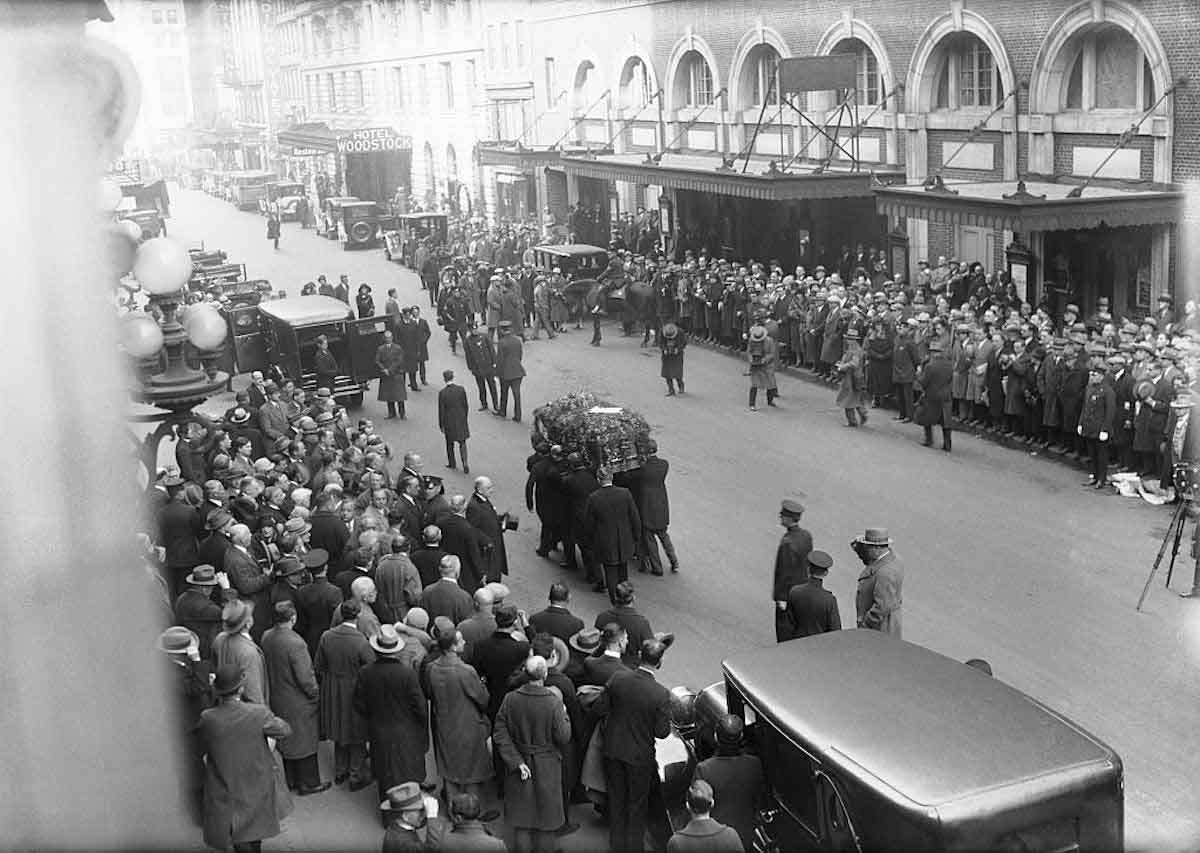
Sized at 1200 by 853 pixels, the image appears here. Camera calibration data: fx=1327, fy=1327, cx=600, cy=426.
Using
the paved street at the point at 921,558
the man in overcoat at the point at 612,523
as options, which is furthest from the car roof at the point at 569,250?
the man in overcoat at the point at 612,523

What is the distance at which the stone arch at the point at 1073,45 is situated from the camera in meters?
20.5

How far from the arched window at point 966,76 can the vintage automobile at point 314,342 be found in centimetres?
1224

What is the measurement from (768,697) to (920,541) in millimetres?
7758

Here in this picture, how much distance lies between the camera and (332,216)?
150 ft

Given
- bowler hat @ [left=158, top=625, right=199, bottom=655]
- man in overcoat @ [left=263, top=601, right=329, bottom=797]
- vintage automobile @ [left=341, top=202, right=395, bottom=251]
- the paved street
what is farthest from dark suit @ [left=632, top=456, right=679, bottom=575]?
vintage automobile @ [left=341, top=202, right=395, bottom=251]

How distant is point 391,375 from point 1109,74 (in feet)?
42.6

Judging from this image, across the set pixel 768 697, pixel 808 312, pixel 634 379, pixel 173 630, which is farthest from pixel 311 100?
pixel 768 697

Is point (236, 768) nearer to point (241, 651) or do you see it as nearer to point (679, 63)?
point (241, 651)

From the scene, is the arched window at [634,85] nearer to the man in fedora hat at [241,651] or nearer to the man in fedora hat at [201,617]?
the man in fedora hat at [201,617]

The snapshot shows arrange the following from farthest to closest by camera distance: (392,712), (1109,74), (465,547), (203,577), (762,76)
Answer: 1. (762,76)
2. (1109,74)
3. (465,547)
4. (203,577)
5. (392,712)

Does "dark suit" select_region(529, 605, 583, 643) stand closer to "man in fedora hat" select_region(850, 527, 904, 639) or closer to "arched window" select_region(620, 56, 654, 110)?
"man in fedora hat" select_region(850, 527, 904, 639)

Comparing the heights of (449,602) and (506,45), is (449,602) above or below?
below

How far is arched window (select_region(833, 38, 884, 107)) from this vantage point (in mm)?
28875

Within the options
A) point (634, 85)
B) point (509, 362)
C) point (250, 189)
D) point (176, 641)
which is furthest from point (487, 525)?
point (250, 189)
